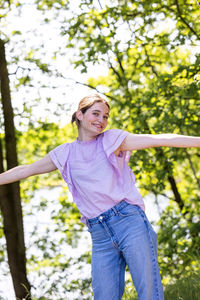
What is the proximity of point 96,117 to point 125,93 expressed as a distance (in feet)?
11.0

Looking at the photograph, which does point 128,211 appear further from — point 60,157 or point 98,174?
point 60,157

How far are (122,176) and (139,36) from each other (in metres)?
2.71

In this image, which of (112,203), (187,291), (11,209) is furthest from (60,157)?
(11,209)

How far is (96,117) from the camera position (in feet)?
7.80

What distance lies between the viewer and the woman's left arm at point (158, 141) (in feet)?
6.64

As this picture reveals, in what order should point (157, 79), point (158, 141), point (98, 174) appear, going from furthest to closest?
point (157, 79), point (98, 174), point (158, 141)

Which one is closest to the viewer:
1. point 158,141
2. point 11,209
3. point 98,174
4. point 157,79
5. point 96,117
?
point 158,141

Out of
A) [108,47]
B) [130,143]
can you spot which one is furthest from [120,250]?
[108,47]

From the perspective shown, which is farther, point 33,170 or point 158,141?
point 33,170

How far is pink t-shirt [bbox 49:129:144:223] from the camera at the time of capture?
2.18 m

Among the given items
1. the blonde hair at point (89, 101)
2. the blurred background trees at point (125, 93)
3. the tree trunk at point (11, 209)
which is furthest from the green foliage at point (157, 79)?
the blonde hair at point (89, 101)

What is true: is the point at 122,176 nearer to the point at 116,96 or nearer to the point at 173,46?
the point at 173,46

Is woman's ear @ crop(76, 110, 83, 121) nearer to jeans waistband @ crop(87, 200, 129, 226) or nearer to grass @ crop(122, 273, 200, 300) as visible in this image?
jeans waistband @ crop(87, 200, 129, 226)

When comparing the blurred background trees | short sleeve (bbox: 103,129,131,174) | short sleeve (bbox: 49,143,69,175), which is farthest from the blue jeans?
the blurred background trees
